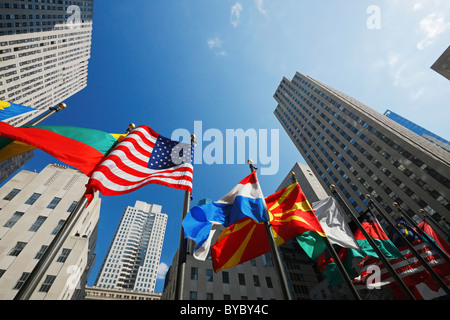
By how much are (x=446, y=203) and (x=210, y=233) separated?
52018 millimetres

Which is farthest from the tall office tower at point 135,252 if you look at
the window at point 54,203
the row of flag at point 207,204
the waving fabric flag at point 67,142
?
the row of flag at point 207,204

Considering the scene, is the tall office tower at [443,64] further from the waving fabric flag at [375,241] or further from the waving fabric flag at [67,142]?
the waving fabric flag at [67,142]

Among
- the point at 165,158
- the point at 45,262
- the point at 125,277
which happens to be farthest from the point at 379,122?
the point at 125,277

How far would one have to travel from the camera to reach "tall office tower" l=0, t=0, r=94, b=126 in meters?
72.0

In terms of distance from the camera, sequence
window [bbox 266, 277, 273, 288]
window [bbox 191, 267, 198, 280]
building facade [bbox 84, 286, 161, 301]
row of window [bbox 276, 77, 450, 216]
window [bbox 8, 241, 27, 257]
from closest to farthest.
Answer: window [bbox 8, 241, 27, 257], window [bbox 191, 267, 198, 280], row of window [bbox 276, 77, 450, 216], window [bbox 266, 277, 273, 288], building facade [bbox 84, 286, 161, 301]

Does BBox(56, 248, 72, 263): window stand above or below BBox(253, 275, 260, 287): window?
above

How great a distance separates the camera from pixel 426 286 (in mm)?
10320

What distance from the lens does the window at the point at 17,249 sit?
33.3m

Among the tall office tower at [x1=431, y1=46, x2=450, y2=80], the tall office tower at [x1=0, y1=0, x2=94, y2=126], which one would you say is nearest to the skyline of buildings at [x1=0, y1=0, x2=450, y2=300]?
the tall office tower at [x1=0, y1=0, x2=94, y2=126]

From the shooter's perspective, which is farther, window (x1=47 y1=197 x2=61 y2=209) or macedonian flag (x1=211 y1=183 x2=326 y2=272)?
window (x1=47 y1=197 x2=61 y2=209)

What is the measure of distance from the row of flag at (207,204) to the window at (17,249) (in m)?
39.5

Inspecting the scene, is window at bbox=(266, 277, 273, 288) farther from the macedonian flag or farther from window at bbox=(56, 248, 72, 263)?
the macedonian flag

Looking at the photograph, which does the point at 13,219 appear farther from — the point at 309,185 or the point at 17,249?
the point at 309,185

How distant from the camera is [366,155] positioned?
56000 mm
